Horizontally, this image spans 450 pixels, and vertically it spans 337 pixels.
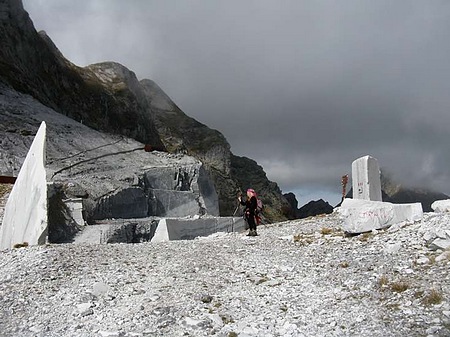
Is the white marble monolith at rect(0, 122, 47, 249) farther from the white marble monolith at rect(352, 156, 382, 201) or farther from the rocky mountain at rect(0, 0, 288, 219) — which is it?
the rocky mountain at rect(0, 0, 288, 219)

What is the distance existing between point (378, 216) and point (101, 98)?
113m

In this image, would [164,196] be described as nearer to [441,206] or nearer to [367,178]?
[367,178]

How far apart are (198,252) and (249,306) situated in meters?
4.82

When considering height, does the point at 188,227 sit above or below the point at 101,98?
below

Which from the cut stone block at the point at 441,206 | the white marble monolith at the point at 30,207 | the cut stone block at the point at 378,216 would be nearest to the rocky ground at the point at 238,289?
the cut stone block at the point at 378,216

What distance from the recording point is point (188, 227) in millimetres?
21531

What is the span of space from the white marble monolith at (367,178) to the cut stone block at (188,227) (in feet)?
25.0

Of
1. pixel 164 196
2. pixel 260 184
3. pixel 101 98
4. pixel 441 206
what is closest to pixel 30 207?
pixel 441 206

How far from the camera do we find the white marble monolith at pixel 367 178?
20.8 m

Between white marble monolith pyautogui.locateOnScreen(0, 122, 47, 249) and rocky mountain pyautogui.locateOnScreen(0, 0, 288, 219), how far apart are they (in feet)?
114

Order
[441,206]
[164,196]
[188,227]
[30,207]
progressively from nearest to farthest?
[441,206], [30,207], [188,227], [164,196]

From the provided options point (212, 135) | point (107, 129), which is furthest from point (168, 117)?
point (107, 129)

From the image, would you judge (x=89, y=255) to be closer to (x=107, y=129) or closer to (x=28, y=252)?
(x=28, y=252)

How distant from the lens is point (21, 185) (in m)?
17.6
